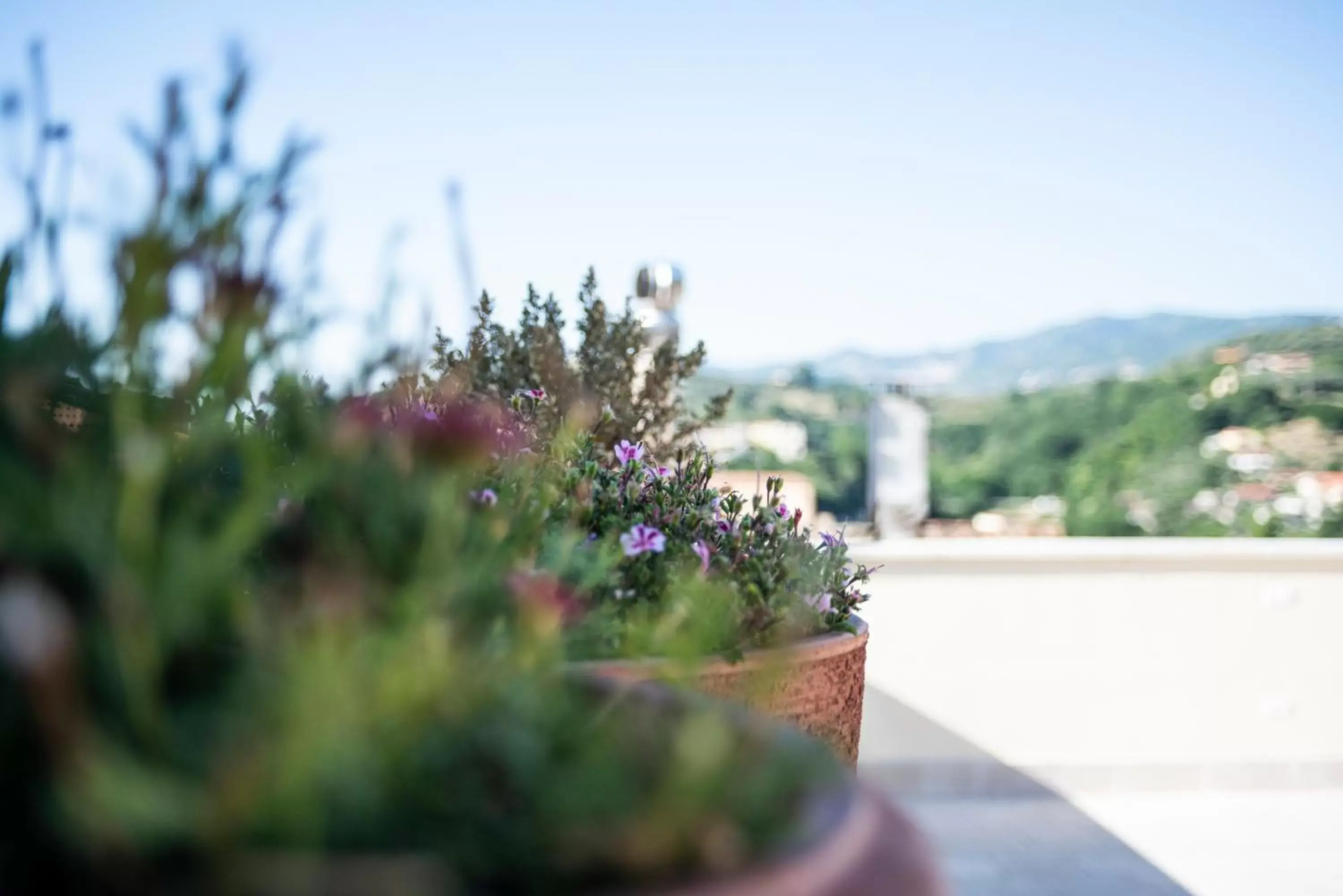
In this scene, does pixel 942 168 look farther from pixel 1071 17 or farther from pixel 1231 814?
pixel 1231 814

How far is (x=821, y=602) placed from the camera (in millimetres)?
1893

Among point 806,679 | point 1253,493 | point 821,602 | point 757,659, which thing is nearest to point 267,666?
point 757,659

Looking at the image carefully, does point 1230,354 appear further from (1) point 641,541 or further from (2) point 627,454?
(1) point 641,541

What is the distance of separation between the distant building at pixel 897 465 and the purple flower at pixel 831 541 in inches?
195

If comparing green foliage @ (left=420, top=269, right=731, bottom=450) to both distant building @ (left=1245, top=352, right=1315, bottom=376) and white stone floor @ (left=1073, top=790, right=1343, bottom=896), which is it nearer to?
white stone floor @ (left=1073, top=790, right=1343, bottom=896)

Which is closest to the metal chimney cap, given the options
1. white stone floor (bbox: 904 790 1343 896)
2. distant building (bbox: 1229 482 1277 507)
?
white stone floor (bbox: 904 790 1343 896)

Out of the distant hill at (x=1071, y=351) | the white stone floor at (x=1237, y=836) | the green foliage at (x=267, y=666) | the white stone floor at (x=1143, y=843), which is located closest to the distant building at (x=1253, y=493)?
the distant hill at (x=1071, y=351)

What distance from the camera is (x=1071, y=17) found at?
36469 millimetres

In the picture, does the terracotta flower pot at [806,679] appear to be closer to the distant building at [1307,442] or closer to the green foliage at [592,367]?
the green foliage at [592,367]

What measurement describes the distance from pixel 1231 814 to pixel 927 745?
101cm

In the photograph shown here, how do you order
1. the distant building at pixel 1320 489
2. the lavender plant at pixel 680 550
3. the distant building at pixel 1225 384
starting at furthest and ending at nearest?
the distant building at pixel 1225 384, the distant building at pixel 1320 489, the lavender plant at pixel 680 550

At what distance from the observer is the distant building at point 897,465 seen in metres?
7.33

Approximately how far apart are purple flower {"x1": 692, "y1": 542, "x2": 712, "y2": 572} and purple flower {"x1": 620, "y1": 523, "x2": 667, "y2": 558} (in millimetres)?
59

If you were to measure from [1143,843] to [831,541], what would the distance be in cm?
214
